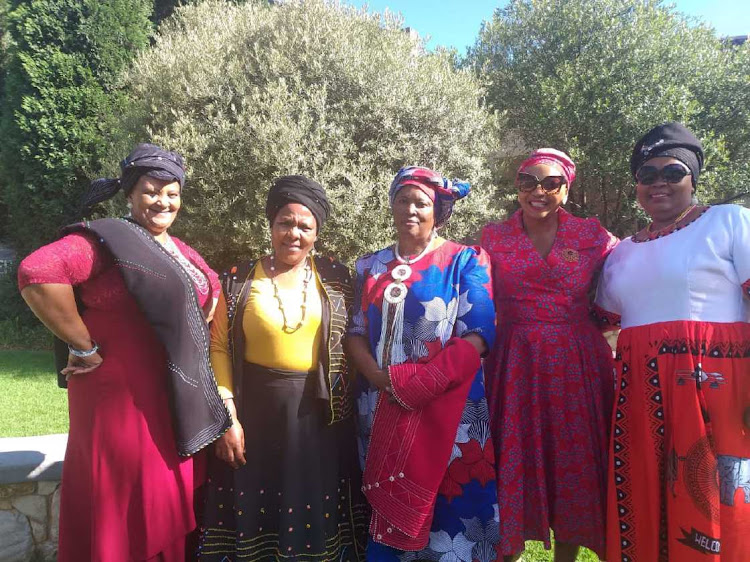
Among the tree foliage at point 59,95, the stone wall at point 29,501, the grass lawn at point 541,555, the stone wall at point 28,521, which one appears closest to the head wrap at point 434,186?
the grass lawn at point 541,555

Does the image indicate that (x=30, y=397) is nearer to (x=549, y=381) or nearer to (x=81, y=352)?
(x=81, y=352)

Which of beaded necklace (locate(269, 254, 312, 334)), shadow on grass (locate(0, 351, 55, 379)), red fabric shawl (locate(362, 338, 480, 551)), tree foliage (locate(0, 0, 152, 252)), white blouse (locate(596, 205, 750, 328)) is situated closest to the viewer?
white blouse (locate(596, 205, 750, 328))

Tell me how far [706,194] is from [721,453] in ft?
24.7

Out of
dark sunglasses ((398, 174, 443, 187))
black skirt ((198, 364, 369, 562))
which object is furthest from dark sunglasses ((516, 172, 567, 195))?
black skirt ((198, 364, 369, 562))

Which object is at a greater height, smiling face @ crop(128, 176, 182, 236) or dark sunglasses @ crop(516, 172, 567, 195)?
dark sunglasses @ crop(516, 172, 567, 195)

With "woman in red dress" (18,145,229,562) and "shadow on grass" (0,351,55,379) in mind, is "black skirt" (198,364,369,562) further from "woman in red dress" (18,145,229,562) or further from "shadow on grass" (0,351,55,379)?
"shadow on grass" (0,351,55,379)

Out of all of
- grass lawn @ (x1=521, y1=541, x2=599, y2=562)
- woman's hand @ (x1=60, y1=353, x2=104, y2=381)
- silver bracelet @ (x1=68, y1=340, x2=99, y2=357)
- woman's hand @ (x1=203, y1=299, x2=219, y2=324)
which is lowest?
grass lawn @ (x1=521, y1=541, x2=599, y2=562)

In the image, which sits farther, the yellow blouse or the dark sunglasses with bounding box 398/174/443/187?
the dark sunglasses with bounding box 398/174/443/187

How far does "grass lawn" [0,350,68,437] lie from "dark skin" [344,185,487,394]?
12.7 ft

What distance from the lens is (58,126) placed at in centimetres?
915

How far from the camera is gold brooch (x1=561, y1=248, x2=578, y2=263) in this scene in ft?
8.66

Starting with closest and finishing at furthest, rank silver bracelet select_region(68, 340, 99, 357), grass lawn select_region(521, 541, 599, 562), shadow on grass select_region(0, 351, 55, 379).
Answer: silver bracelet select_region(68, 340, 99, 357)
grass lawn select_region(521, 541, 599, 562)
shadow on grass select_region(0, 351, 55, 379)

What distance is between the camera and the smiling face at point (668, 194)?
2.43m

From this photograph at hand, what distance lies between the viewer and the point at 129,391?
2.18 m
